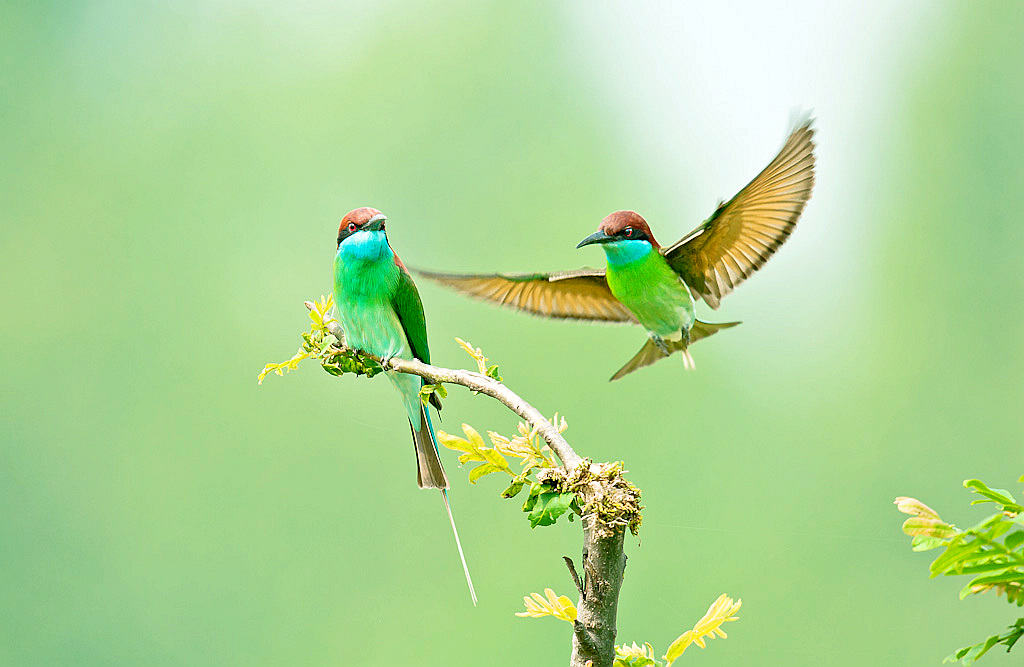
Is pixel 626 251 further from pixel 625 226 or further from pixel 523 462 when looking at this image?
pixel 523 462

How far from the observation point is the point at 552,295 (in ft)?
4.80

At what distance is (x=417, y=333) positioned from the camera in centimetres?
149

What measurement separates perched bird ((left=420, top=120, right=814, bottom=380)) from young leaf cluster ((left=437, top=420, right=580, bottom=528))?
1.40 ft

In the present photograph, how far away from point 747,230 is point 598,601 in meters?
0.73

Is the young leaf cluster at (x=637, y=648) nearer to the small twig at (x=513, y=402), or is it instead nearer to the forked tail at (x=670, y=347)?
the small twig at (x=513, y=402)

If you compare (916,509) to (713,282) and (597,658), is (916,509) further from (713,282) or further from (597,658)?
(713,282)

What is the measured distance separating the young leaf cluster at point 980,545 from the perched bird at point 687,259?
20.8 inches

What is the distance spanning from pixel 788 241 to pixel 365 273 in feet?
2.19

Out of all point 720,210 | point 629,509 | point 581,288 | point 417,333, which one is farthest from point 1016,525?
point 417,333

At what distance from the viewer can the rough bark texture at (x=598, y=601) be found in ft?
2.45

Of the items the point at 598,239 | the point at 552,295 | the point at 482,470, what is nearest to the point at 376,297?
the point at 552,295

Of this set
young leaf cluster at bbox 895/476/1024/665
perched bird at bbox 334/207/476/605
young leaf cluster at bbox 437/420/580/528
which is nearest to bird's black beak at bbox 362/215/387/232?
perched bird at bbox 334/207/476/605

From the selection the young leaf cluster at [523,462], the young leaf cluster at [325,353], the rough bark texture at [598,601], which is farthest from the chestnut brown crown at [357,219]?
the rough bark texture at [598,601]

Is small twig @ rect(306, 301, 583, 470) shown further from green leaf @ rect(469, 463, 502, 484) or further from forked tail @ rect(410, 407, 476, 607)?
forked tail @ rect(410, 407, 476, 607)
